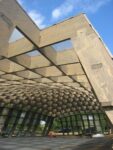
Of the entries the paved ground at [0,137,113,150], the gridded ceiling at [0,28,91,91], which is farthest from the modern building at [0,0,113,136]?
the paved ground at [0,137,113,150]

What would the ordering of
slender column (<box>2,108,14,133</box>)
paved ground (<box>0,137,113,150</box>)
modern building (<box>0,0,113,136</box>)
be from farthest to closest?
slender column (<box>2,108,14,133</box>) < paved ground (<box>0,137,113,150</box>) < modern building (<box>0,0,113,136</box>)

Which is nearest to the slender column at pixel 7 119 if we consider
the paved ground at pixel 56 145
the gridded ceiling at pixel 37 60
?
the paved ground at pixel 56 145

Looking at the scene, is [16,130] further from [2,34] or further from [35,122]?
[2,34]

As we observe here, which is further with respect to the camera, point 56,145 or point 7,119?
point 7,119

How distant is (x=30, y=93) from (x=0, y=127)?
1404cm

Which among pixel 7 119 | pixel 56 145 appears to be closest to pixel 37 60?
pixel 56 145

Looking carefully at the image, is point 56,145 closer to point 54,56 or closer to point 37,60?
point 37,60

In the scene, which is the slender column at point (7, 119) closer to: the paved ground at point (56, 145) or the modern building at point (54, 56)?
the modern building at point (54, 56)

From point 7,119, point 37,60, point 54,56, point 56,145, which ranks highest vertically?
point 7,119

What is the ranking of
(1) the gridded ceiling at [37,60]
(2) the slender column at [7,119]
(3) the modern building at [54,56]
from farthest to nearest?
(2) the slender column at [7,119]
(1) the gridded ceiling at [37,60]
(3) the modern building at [54,56]

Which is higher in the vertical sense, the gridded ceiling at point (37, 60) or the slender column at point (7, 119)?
the slender column at point (7, 119)

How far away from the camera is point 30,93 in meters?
40.3

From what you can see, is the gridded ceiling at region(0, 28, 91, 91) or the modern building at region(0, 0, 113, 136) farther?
the gridded ceiling at region(0, 28, 91, 91)

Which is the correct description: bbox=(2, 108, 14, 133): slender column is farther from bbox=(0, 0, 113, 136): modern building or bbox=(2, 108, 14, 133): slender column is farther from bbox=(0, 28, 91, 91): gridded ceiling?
bbox=(0, 28, 91, 91): gridded ceiling
